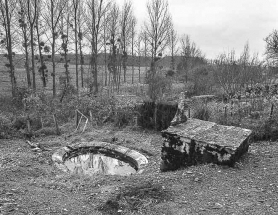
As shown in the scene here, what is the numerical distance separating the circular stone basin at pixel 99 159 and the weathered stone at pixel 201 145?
46.7 inches

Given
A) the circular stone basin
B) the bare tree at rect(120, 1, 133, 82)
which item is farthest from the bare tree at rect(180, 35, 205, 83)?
the circular stone basin

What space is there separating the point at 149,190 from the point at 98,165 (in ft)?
10.6

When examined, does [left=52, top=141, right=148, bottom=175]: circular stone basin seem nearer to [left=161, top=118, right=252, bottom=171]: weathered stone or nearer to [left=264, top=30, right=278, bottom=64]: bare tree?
[left=161, top=118, right=252, bottom=171]: weathered stone

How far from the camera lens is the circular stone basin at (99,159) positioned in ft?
22.9

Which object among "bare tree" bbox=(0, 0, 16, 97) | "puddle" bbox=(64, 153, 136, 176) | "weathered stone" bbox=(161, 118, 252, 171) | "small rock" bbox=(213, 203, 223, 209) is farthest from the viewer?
"bare tree" bbox=(0, 0, 16, 97)

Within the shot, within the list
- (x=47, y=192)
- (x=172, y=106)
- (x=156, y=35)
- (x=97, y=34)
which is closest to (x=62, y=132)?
(x=172, y=106)

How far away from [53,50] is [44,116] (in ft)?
31.9

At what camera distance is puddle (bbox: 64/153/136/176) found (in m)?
6.94

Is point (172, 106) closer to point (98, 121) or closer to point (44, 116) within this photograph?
point (98, 121)

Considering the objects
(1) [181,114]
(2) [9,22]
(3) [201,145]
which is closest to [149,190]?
(3) [201,145]

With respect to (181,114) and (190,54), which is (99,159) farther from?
(190,54)

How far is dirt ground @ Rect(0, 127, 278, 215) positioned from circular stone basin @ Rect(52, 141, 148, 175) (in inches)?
28.8

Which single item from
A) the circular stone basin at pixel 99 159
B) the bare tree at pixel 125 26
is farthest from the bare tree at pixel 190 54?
the circular stone basin at pixel 99 159

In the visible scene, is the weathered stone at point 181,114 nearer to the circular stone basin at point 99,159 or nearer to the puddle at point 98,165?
the circular stone basin at point 99,159
